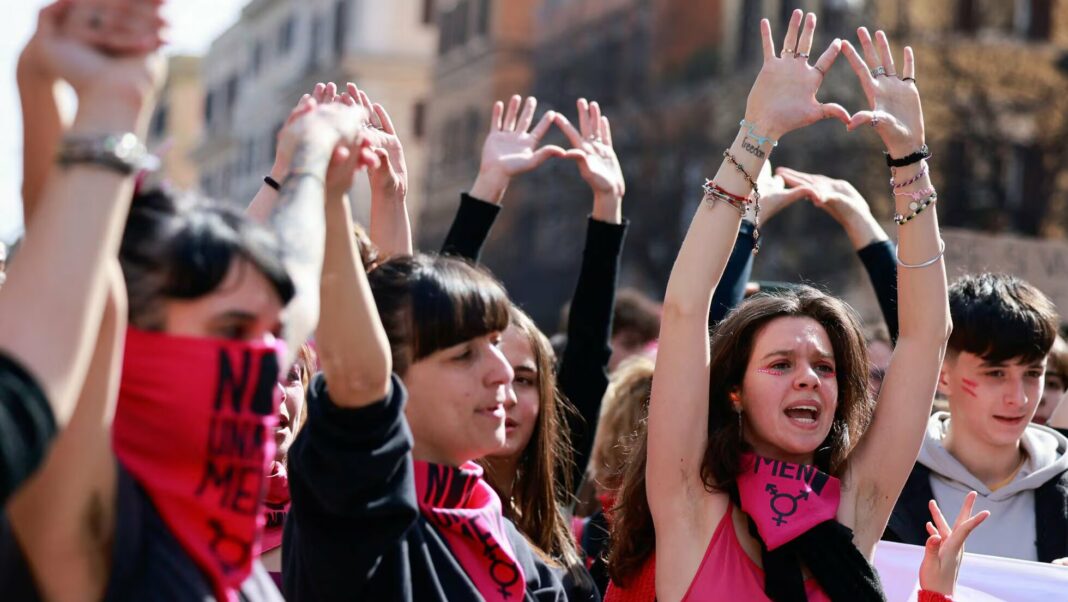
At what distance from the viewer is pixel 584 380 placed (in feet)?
14.2

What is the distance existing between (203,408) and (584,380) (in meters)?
2.30

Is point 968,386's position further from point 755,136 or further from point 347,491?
point 347,491

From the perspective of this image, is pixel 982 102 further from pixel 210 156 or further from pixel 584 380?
pixel 210 156

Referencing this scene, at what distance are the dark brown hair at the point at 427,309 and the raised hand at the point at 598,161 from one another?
1113 mm

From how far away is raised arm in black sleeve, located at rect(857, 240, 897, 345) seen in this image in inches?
171

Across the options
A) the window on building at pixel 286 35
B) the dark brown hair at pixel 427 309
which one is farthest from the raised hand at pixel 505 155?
the window on building at pixel 286 35

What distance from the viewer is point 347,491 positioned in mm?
2486

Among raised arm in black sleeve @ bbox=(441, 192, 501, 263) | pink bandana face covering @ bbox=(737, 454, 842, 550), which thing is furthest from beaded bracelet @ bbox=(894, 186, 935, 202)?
raised arm in black sleeve @ bbox=(441, 192, 501, 263)

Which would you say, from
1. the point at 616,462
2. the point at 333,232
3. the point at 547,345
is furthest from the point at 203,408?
the point at 616,462

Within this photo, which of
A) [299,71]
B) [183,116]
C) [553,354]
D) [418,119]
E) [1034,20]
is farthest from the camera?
[183,116]

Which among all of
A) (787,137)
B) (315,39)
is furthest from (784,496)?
(315,39)

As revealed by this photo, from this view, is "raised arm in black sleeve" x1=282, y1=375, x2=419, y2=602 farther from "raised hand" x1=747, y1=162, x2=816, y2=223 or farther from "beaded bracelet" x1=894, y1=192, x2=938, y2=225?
"raised hand" x1=747, y1=162, x2=816, y2=223

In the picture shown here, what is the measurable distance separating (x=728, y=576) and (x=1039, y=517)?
141 cm

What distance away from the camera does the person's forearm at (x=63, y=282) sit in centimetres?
186
